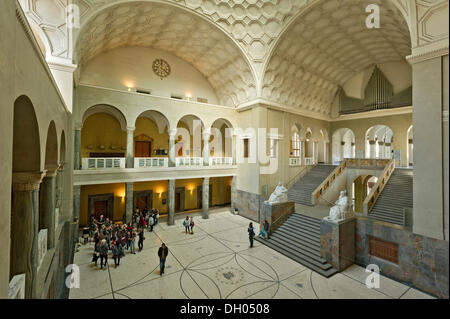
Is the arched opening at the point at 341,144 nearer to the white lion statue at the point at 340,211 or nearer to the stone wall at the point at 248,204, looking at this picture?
the stone wall at the point at 248,204

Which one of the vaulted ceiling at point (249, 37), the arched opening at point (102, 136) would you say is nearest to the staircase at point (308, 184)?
the vaulted ceiling at point (249, 37)

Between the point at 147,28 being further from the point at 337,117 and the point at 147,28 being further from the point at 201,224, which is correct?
the point at 337,117

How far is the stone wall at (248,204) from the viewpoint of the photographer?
15.5 metres

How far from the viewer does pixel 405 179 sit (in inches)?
501


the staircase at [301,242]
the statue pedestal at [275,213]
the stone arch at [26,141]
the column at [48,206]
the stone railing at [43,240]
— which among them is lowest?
the staircase at [301,242]

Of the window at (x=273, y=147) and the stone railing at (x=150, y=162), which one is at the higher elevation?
the window at (x=273, y=147)

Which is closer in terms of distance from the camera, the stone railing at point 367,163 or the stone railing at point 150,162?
the stone railing at point 150,162

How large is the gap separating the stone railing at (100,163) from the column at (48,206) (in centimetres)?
567

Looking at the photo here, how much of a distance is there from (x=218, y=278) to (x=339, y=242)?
4991 mm

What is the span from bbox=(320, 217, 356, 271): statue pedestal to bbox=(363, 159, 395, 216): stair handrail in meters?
2.34

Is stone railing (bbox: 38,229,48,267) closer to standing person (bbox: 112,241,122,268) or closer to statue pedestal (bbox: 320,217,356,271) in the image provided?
standing person (bbox: 112,241,122,268)

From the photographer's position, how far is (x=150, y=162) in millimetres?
14375

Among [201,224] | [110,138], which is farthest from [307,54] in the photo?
[110,138]
